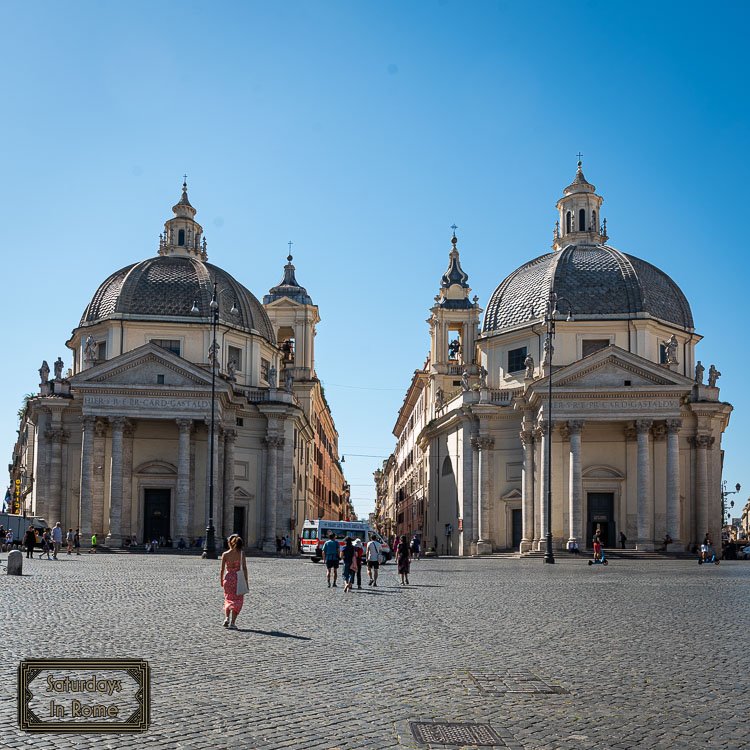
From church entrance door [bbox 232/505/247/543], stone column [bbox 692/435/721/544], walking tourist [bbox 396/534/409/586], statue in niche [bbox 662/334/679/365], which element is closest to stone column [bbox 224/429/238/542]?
church entrance door [bbox 232/505/247/543]

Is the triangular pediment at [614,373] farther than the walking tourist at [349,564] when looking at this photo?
Yes

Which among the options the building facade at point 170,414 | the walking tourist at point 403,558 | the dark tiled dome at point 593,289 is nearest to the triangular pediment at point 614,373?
the dark tiled dome at point 593,289

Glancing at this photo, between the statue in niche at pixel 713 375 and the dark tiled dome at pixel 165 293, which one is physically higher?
the dark tiled dome at pixel 165 293

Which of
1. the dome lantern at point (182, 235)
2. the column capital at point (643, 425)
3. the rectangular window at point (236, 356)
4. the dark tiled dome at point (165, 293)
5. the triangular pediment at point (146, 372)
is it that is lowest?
the column capital at point (643, 425)

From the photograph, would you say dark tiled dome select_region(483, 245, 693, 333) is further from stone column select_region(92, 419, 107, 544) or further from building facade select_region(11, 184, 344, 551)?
stone column select_region(92, 419, 107, 544)

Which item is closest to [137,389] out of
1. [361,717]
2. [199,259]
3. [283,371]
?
[199,259]

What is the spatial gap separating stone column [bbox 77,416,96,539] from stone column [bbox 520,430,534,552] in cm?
2508

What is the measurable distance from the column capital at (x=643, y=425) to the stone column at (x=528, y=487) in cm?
627

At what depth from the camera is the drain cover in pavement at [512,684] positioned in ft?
36.5

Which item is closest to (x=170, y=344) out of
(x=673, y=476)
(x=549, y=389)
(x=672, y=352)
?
(x=549, y=389)

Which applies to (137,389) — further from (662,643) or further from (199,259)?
(662,643)

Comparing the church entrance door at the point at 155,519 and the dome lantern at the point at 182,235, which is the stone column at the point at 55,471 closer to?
the church entrance door at the point at 155,519

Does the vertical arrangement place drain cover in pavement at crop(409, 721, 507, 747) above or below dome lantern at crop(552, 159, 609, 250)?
below

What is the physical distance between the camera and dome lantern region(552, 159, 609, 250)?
70.4 metres
